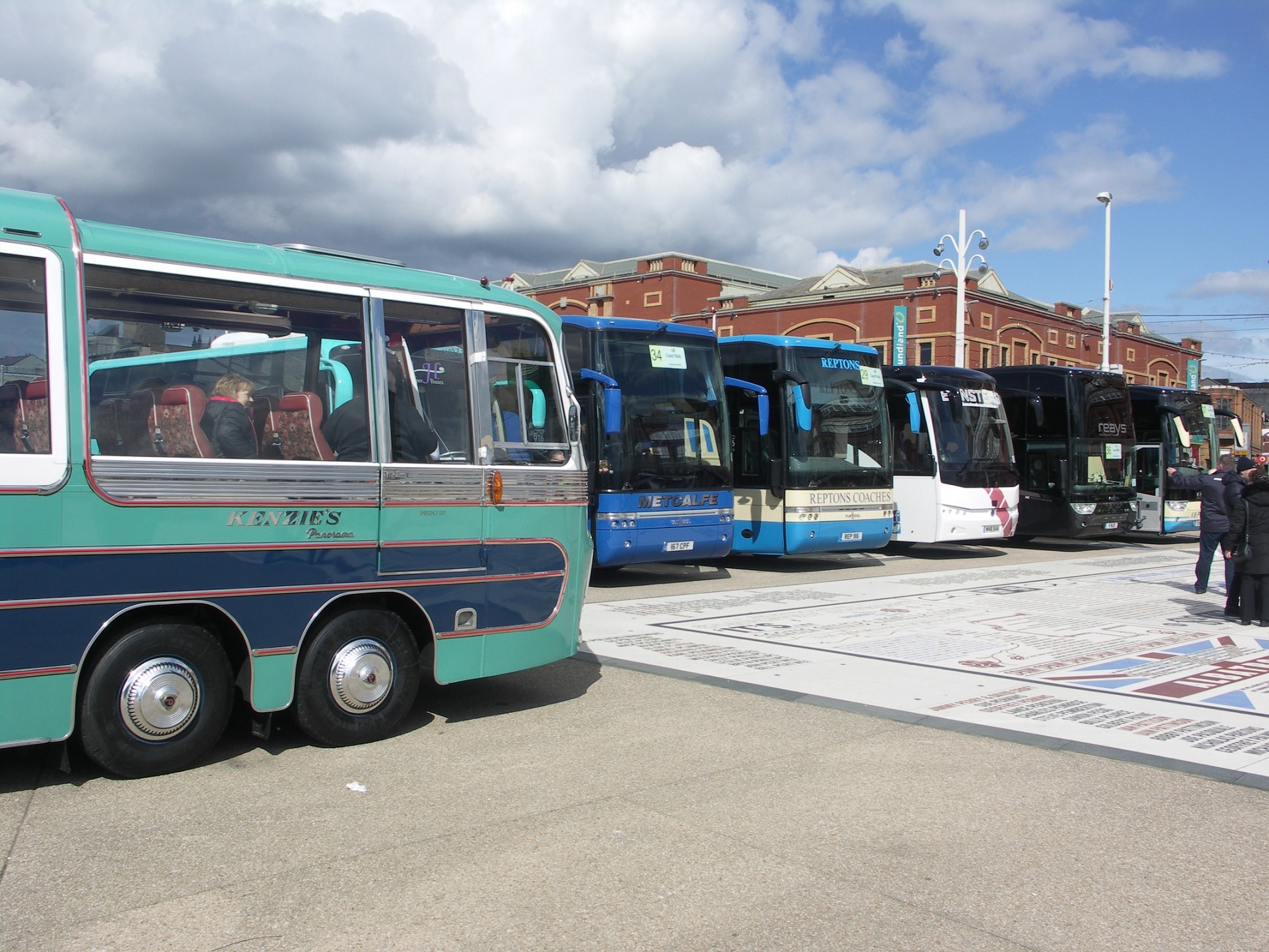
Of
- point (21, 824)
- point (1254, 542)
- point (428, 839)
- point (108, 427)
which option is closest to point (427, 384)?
point (108, 427)

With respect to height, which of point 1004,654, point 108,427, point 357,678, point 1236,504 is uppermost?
point 108,427

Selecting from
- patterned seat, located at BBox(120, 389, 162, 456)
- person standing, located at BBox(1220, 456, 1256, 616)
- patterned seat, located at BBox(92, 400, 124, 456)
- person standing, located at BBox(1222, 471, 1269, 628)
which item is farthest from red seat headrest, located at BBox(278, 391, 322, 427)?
person standing, located at BBox(1220, 456, 1256, 616)

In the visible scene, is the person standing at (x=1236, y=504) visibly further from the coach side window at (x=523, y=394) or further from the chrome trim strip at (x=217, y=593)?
the chrome trim strip at (x=217, y=593)

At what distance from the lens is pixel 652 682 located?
8320 millimetres

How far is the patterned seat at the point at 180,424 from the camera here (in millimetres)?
5598

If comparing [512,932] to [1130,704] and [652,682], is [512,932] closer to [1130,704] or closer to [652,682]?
[652,682]

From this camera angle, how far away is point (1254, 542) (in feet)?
37.3

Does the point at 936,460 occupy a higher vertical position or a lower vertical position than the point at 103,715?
higher

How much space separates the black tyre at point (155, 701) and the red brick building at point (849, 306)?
45.2 m

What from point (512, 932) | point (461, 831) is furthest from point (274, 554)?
point (512, 932)

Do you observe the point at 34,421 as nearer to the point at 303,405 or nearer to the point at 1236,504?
the point at 303,405

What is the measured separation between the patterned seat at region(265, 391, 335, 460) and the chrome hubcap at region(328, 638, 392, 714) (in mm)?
1120

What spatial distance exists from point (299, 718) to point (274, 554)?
975mm

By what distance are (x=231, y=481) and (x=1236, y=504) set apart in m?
10.3
